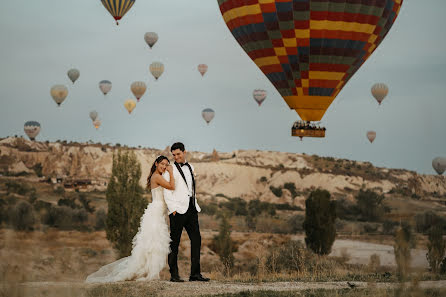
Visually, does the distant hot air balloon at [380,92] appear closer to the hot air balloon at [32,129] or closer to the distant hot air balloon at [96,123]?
the hot air balloon at [32,129]

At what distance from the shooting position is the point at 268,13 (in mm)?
25547

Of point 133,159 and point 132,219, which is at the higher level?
point 133,159

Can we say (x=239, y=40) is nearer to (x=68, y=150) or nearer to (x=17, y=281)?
(x=17, y=281)

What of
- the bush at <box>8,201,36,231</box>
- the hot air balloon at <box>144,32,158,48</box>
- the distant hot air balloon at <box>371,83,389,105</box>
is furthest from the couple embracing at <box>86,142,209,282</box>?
the hot air balloon at <box>144,32,158,48</box>

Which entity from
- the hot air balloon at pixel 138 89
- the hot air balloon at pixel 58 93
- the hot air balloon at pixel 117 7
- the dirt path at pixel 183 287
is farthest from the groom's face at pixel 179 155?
the hot air balloon at pixel 58 93

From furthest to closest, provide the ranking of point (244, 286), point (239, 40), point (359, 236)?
point (359, 236)
point (239, 40)
point (244, 286)

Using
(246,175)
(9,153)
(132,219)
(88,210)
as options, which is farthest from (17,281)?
(246,175)

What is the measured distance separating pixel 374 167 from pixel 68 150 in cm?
5274

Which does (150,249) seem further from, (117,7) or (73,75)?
(73,75)

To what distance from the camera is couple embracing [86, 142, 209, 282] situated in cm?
898

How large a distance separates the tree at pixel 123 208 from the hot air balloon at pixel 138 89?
31629 millimetres

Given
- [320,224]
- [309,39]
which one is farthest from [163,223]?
[320,224]

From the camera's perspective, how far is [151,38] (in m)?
62.0

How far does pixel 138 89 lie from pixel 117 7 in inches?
836
